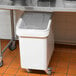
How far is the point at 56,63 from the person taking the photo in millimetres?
2465

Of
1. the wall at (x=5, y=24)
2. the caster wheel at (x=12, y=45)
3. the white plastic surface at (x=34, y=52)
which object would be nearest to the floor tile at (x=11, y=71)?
the white plastic surface at (x=34, y=52)

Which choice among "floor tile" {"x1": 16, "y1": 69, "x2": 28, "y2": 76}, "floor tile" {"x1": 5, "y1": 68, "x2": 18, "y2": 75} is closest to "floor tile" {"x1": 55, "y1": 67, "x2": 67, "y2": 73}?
"floor tile" {"x1": 16, "y1": 69, "x2": 28, "y2": 76}

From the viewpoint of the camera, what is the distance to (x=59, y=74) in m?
2.22

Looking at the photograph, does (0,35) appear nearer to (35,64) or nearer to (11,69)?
(11,69)

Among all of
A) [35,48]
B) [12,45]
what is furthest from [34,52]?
[12,45]

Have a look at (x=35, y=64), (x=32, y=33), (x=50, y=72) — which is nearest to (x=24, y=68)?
(x=35, y=64)

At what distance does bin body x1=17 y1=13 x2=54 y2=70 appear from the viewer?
2018mm

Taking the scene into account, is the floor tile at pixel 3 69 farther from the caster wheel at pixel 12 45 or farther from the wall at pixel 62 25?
the wall at pixel 62 25

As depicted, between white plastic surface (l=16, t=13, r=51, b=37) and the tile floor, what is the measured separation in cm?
53

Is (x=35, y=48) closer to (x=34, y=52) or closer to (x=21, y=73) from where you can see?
(x=34, y=52)

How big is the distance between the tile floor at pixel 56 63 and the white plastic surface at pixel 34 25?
0.53 m

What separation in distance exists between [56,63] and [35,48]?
527 millimetres

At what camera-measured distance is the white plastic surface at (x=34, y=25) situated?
79.1 inches

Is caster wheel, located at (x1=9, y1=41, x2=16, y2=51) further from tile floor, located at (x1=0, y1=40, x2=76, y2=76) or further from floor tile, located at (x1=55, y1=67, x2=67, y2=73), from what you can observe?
floor tile, located at (x1=55, y1=67, x2=67, y2=73)
